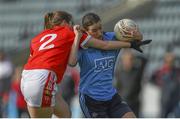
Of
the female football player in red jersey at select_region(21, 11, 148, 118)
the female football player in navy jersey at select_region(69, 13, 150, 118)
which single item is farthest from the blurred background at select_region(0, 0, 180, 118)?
the female football player in red jersey at select_region(21, 11, 148, 118)

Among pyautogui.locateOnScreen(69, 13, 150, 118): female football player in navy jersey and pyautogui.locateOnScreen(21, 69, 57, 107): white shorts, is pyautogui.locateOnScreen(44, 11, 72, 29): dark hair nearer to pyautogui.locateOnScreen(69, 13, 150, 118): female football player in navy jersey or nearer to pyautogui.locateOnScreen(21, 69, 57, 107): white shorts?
pyautogui.locateOnScreen(69, 13, 150, 118): female football player in navy jersey

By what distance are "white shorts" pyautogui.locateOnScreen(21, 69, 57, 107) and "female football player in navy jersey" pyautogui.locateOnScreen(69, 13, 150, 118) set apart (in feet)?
1.16

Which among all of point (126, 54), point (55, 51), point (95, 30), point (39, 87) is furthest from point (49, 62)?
point (126, 54)

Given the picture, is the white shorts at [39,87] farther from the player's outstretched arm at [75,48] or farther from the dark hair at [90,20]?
the dark hair at [90,20]

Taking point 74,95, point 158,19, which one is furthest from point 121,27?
point 158,19

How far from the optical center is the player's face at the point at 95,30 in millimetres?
8273

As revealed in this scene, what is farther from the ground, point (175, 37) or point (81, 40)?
point (81, 40)

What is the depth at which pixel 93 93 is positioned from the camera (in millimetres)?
8328

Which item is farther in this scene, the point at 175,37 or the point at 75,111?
the point at 175,37

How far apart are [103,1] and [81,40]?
13.5m

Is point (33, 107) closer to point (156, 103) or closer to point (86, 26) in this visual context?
point (86, 26)

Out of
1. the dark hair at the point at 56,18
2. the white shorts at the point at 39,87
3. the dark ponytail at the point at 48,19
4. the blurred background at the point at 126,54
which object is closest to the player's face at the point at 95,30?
the dark hair at the point at 56,18

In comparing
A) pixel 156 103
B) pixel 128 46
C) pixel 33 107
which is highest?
pixel 128 46

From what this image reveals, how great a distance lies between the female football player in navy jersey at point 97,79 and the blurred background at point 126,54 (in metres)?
3.53
